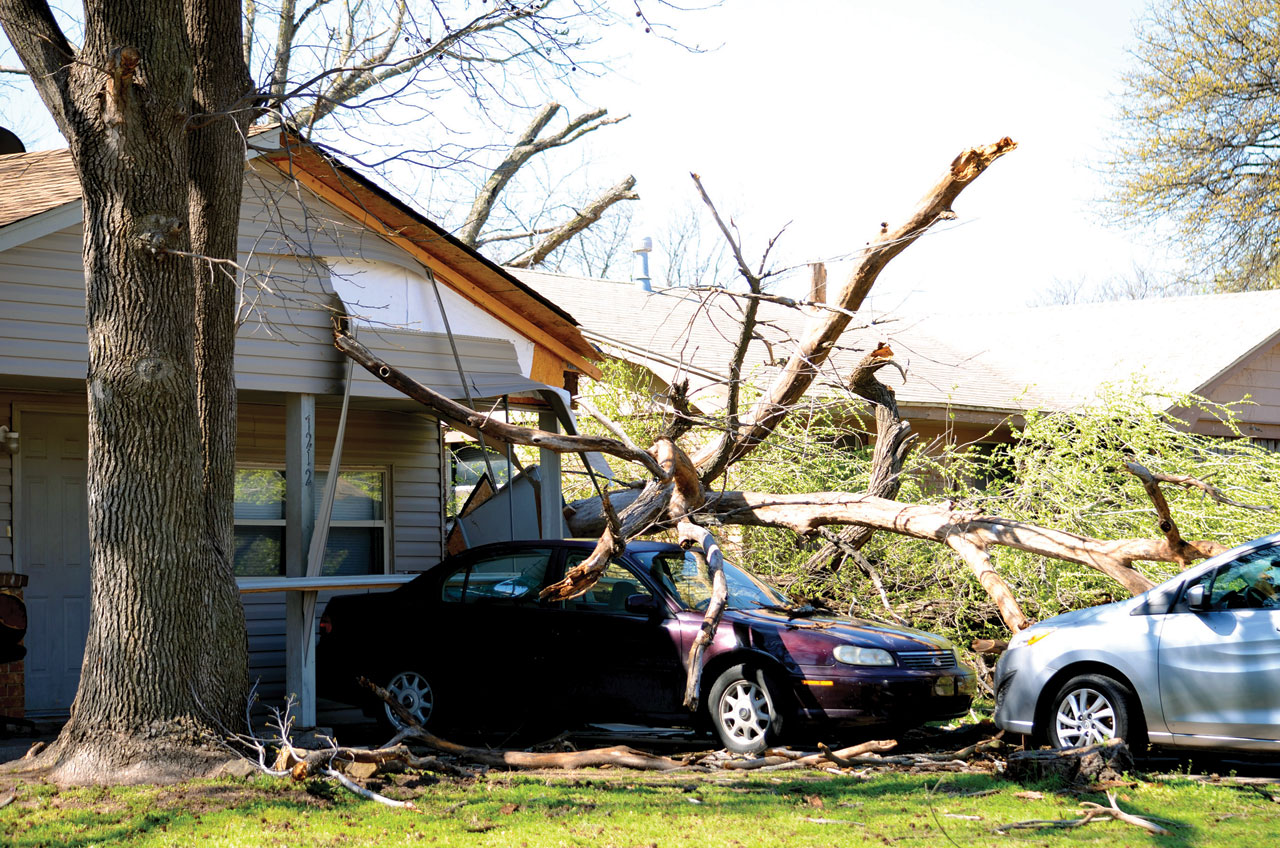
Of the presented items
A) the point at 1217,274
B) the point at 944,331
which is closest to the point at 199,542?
the point at 944,331

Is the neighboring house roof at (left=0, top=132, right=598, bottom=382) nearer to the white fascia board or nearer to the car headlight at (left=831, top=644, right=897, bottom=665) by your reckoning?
the white fascia board

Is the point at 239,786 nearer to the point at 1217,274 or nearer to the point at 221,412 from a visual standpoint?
the point at 221,412

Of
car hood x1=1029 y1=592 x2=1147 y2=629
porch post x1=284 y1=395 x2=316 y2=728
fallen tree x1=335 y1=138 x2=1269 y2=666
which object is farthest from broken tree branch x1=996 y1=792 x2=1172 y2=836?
porch post x1=284 y1=395 x2=316 y2=728

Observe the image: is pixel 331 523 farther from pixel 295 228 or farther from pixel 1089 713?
pixel 1089 713

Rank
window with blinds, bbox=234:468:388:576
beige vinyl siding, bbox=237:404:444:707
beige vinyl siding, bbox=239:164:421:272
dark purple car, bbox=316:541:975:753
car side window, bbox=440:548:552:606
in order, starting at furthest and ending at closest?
window with blinds, bbox=234:468:388:576 < beige vinyl siding, bbox=237:404:444:707 < beige vinyl siding, bbox=239:164:421:272 < car side window, bbox=440:548:552:606 < dark purple car, bbox=316:541:975:753

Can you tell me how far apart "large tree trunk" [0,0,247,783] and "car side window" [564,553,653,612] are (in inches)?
111

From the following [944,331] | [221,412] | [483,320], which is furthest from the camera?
[944,331]

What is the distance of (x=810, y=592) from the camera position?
12203 mm

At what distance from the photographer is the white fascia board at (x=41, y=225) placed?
910 cm

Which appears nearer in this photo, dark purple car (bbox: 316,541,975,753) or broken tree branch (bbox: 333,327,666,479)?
broken tree branch (bbox: 333,327,666,479)

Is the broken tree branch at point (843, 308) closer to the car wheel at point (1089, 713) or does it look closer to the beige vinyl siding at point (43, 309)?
the car wheel at point (1089, 713)

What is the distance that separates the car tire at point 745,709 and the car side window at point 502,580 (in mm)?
1812

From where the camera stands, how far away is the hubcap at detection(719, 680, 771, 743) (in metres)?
8.48

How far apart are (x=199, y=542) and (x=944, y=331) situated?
21543mm
